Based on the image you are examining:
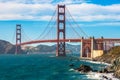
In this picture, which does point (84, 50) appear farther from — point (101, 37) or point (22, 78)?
point (22, 78)

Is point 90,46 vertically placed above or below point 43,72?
above

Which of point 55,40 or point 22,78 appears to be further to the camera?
point 55,40

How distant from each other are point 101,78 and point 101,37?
98.3 metres

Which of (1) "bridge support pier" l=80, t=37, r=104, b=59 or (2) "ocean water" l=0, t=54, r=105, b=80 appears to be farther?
(1) "bridge support pier" l=80, t=37, r=104, b=59

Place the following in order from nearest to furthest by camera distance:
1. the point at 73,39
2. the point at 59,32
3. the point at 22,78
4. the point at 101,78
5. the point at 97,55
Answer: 1. the point at 101,78
2. the point at 22,78
3. the point at 97,55
4. the point at 73,39
5. the point at 59,32

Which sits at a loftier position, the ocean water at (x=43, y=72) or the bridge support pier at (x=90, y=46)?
the bridge support pier at (x=90, y=46)

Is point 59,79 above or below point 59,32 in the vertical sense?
below

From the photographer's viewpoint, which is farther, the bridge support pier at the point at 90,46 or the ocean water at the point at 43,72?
the bridge support pier at the point at 90,46

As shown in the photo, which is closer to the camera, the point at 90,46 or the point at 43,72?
the point at 43,72

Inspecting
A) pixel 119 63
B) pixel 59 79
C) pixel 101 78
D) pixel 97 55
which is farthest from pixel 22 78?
pixel 97 55

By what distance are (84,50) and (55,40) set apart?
1531 centimetres

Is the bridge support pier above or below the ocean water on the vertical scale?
above

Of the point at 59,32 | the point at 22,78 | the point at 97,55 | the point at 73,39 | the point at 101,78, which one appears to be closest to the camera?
the point at 101,78

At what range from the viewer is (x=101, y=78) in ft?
223
